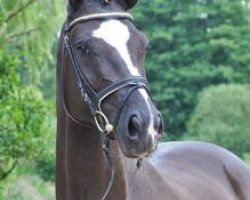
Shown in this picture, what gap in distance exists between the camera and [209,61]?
37.7 meters

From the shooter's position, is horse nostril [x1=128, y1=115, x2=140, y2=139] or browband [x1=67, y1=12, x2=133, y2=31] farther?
browband [x1=67, y1=12, x2=133, y2=31]

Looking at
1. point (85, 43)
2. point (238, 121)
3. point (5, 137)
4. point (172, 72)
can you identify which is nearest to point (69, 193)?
point (85, 43)

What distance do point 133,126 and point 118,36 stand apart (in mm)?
450

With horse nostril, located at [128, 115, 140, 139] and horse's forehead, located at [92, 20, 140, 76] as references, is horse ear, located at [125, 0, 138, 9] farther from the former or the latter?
horse nostril, located at [128, 115, 140, 139]

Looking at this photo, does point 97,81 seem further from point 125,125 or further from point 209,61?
point 209,61

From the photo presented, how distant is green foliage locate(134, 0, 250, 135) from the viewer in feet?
119

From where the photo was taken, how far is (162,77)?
121 ft

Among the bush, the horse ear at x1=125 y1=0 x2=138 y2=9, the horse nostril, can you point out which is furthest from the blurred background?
the horse nostril

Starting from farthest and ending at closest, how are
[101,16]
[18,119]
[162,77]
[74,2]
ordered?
[162,77] → [18,119] → [74,2] → [101,16]

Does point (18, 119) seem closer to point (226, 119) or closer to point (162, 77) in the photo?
point (226, 119)

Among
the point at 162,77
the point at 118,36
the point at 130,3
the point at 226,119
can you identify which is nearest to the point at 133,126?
the point at 118,36

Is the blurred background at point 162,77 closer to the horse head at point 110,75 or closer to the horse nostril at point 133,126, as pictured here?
the horse head at point 110,75

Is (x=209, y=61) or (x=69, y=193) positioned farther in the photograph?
(x=209, y=61)

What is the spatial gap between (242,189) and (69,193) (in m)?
2.05
